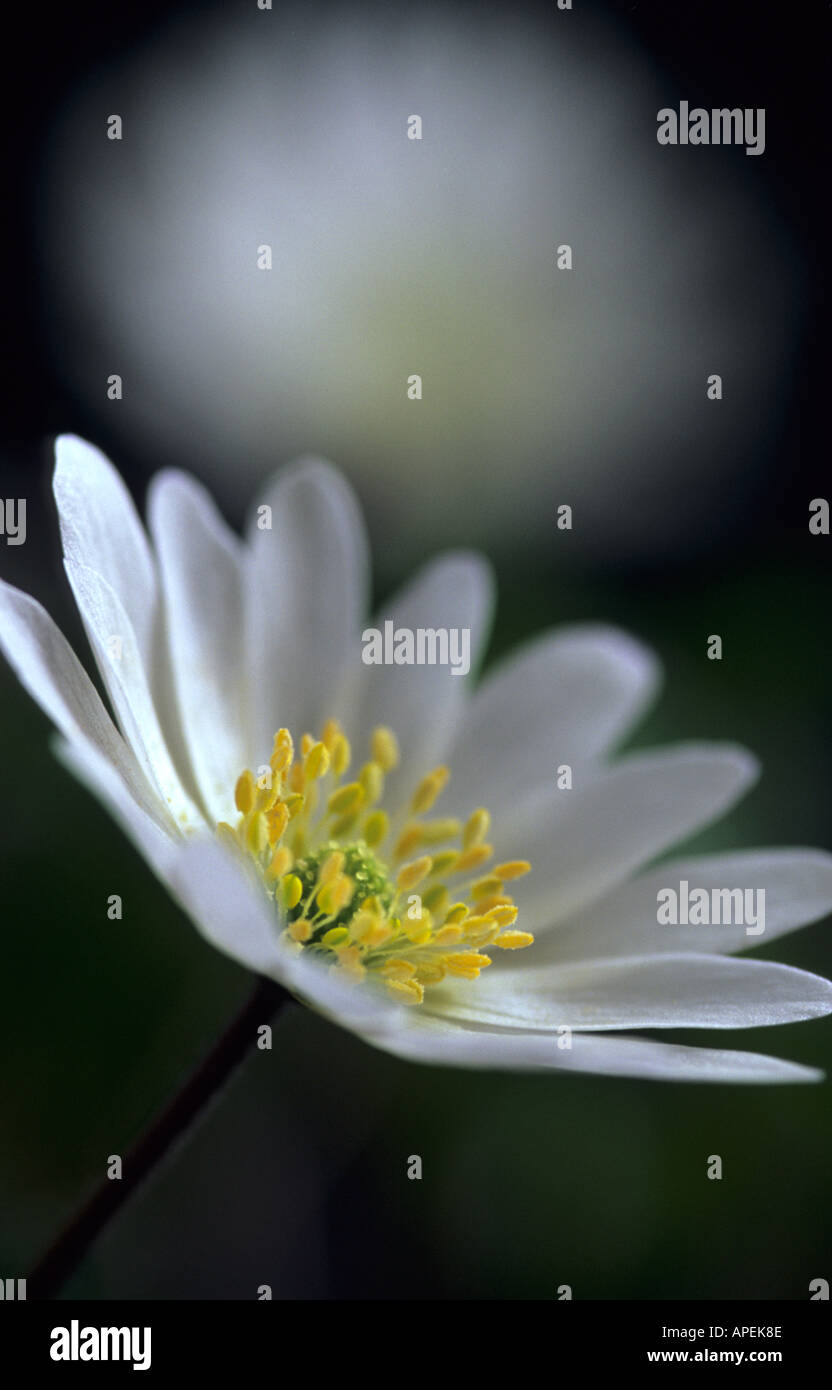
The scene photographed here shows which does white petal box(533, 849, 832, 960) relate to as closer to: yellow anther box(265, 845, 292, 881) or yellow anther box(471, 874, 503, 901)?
yellow anther box(471, 874, 503, 901)

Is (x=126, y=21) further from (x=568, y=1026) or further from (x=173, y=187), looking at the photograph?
(x=568, y=1026)

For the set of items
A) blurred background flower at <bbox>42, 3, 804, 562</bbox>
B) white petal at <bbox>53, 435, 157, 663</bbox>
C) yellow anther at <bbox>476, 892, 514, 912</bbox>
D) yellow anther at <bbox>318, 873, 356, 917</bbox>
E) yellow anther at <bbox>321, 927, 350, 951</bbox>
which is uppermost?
blurred background flower at <bbox>42, 3, 804, 562</bbox>

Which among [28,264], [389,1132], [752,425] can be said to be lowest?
[389,1132]

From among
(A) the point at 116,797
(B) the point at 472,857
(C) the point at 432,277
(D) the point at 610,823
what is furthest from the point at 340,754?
(C) the point at 432,277

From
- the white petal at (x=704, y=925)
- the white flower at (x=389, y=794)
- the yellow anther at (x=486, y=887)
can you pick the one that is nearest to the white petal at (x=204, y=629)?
the white flower at (x=389, y=794)

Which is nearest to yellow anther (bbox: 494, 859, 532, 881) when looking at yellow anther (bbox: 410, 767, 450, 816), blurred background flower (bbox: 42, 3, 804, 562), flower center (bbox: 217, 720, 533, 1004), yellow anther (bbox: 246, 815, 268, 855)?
flower center (bbox: 217, 720, 533, 1004)
